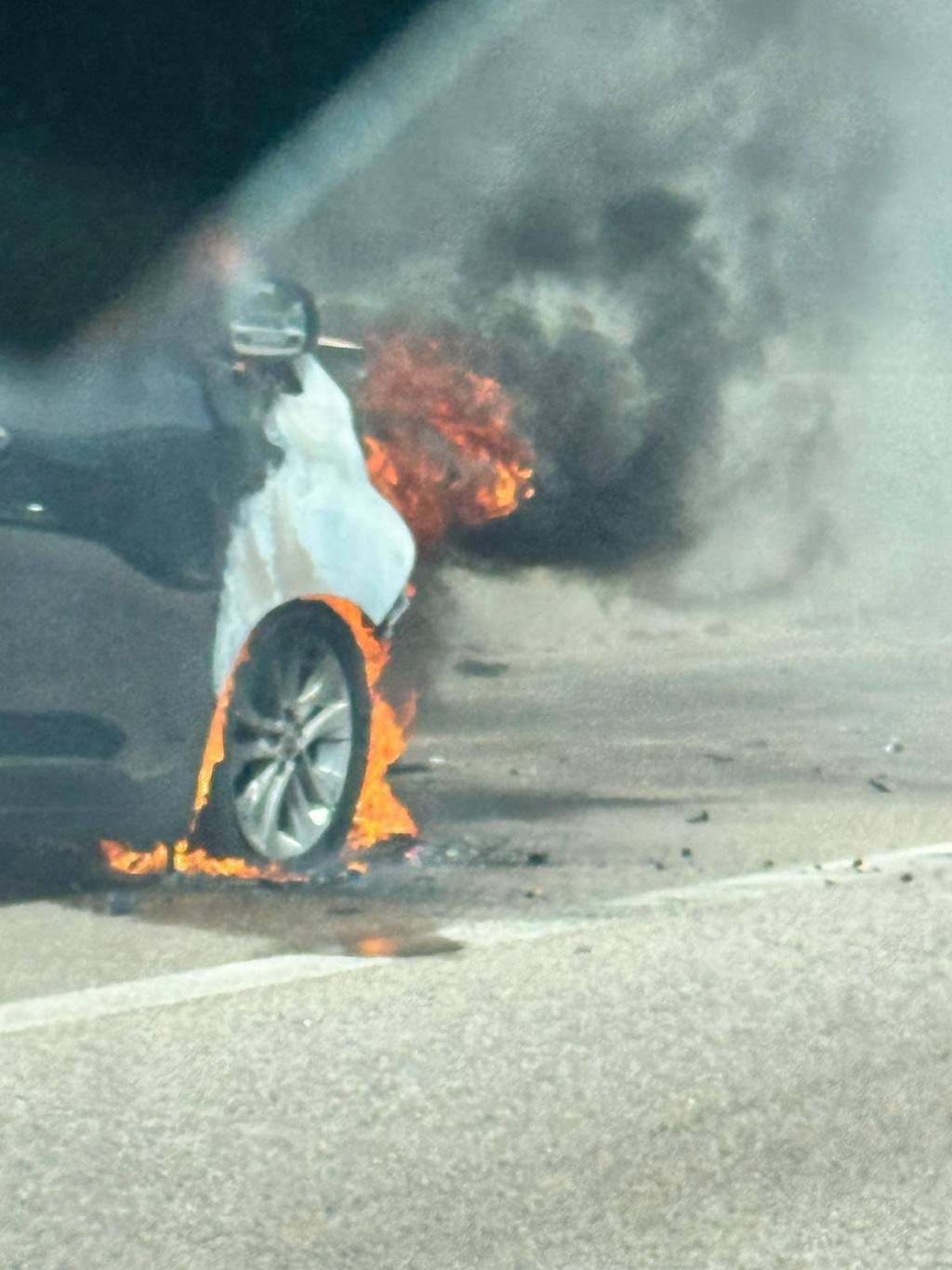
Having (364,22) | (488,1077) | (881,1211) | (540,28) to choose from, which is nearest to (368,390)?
(364,22)

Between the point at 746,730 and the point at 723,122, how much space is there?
8.61 metres

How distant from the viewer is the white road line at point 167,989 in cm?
467

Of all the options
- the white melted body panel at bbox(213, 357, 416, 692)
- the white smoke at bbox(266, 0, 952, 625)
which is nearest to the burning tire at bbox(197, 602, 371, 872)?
the white melted body panel at bbox(213, 357, 416, 692)

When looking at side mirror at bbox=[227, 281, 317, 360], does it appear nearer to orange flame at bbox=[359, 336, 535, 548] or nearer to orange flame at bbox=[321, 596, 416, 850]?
orange flame at bbox=[321, 596, 416, 850]

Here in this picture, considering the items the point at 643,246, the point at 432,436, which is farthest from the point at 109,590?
the point at 643,246

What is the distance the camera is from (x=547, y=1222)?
359 centimetres

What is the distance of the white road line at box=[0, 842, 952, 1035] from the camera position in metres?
4.73

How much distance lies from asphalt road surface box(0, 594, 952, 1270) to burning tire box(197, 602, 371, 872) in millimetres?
222

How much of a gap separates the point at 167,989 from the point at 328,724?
183cm

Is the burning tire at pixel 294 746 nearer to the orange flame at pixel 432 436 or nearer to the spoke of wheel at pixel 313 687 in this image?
the spoke of wheel at pixel 313 687

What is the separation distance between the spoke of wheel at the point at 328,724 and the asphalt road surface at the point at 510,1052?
45 cm

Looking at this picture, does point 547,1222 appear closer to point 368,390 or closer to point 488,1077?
point 488,1077

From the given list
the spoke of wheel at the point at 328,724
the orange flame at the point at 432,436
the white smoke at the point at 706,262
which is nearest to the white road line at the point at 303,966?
the spoke of wheel at the point at 328,724

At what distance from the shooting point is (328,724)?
6676 mm
